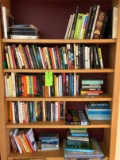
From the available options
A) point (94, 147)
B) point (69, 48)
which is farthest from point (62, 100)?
point (94, 147)

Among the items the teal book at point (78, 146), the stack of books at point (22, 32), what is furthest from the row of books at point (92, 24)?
the teal book at point (78, 146)

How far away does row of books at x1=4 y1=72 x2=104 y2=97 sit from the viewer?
1303 millimetres

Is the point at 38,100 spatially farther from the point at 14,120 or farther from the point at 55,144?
the point at 55,144

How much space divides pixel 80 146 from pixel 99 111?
1.26 feet

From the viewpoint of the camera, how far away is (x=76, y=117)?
1.41 m

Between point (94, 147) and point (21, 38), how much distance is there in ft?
4.02

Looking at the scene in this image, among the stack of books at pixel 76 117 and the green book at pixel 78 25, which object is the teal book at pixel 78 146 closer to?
the stack of books at pixel 76 117

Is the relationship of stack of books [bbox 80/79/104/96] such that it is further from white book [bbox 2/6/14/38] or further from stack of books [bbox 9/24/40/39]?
white book [bbox 2/6/14/38]

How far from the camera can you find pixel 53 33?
143 cm

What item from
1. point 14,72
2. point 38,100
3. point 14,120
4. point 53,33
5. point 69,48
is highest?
point 53,33

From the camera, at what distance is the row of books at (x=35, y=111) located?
1.35 meters

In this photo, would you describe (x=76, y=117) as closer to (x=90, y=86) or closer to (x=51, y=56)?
(x=90, y=86)

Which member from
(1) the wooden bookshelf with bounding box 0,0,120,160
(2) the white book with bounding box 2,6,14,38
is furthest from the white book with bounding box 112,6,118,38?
(2) the white book with bounding box 2,6,14,38

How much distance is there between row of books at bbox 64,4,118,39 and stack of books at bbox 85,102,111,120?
633 mm
